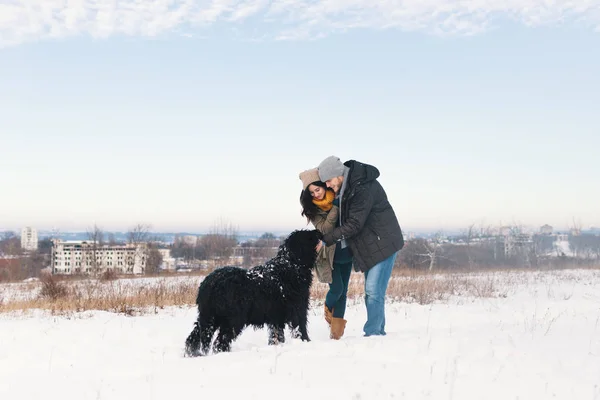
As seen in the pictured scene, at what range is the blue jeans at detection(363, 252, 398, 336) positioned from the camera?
5395 millimetres

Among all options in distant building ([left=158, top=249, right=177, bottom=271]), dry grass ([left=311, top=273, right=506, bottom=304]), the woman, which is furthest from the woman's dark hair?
distant building ([left=158, top=249, right=177, bottom=271])

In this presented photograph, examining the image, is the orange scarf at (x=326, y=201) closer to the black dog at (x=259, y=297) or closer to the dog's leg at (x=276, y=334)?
the black dog at (x=259, y=297)

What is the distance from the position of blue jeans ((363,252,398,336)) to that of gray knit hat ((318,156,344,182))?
115 centimetres

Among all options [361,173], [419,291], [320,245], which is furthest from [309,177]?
[419,291]

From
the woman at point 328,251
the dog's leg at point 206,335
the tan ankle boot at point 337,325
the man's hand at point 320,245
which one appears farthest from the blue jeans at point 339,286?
the dog's leg at point 206,335

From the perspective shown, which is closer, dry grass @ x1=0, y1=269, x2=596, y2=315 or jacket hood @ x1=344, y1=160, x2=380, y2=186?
jacket hood @ x1=344, y1=160, x2=380, y2=186

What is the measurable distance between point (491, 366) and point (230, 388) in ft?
7.04

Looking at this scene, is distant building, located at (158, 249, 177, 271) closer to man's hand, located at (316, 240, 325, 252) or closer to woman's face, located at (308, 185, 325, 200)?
man's hand, located at (316, 240, 325, 252)

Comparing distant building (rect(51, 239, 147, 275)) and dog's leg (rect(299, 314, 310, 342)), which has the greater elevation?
dog's leg (rect(299, 314, 310, 342))

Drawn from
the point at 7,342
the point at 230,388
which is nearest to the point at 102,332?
the point at 7,342

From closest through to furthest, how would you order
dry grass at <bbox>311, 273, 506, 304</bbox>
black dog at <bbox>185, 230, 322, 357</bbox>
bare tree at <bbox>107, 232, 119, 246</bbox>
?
1. black dog at <bbox>185, 230, 322, 357</bbox>
2. dry grass at <bbox>311, 273, 506, 304</bbox>
3. bare tree at <bbox>107, 232, 119, 246</bbox>

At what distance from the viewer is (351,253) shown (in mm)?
5773

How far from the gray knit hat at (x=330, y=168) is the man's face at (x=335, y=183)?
7 cm

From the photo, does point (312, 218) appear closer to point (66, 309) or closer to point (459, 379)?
point (459, 379)
